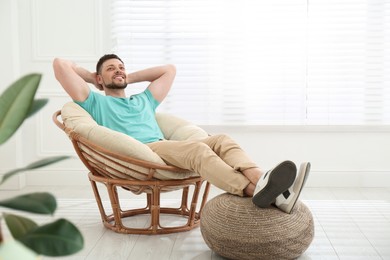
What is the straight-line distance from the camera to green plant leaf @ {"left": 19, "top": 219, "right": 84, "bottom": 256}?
0.78 m

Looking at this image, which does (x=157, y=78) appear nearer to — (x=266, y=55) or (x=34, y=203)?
(x=266, y=55)

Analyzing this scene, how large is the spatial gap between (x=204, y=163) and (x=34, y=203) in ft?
7.10

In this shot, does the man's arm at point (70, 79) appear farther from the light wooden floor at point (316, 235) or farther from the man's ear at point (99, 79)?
the light wooden floor at point (316, 235)

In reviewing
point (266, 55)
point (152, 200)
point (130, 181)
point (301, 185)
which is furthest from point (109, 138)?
point (266, 55)

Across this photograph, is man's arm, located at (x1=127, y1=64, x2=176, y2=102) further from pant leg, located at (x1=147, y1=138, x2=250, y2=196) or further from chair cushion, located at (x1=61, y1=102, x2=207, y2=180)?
pant leg, located at (x1=147, y1=138, x2=250, y2=196)

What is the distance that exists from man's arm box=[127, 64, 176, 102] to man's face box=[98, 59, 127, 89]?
14cm

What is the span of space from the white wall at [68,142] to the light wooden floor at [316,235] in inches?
14.3

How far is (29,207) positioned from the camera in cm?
79

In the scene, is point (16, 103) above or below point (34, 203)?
above

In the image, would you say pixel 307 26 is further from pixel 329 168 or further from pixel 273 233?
pixel 273 233

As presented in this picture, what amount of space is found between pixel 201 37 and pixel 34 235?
3.98m

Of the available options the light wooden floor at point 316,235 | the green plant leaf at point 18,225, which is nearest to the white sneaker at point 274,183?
the light wooden floor at point 316,235

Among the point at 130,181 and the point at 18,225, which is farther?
the point at 130,181

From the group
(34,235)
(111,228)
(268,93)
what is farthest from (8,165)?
(34,235)
